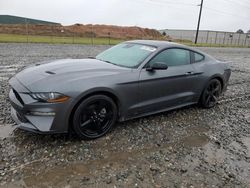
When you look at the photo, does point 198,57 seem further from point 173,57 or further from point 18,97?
point 18,97

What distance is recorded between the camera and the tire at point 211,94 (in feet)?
18.0

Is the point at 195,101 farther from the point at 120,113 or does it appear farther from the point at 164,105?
the point at 120,113

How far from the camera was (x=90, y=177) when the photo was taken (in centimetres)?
294

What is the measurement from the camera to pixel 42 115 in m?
3.30

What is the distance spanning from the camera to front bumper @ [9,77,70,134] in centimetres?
329

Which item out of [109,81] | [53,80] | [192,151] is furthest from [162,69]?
[53,80]

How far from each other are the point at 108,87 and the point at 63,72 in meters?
0.69

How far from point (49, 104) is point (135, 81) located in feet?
4.70

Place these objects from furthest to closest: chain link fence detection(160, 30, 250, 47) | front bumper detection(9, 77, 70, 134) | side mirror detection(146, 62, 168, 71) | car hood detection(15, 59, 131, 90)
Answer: chain link fence detection(160, 30, 250, 47), side mirror detection(146, 62, 168, 71), car hood detection(15, 59, 131, 90), front bumper detection(9, 77, 70, 134)

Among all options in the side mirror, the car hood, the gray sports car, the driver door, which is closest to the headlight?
the gray sports car

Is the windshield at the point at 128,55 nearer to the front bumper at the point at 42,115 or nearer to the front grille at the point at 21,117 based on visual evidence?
the front bumper at the point at 42,115

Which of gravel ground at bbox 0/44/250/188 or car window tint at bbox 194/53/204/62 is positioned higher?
car window tint at bbox 194/53/204/62

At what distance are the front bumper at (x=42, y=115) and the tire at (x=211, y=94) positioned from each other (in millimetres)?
3268

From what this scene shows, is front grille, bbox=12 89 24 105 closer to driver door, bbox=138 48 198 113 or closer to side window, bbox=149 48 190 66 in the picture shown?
driver door, bbox=138 48 198 113
